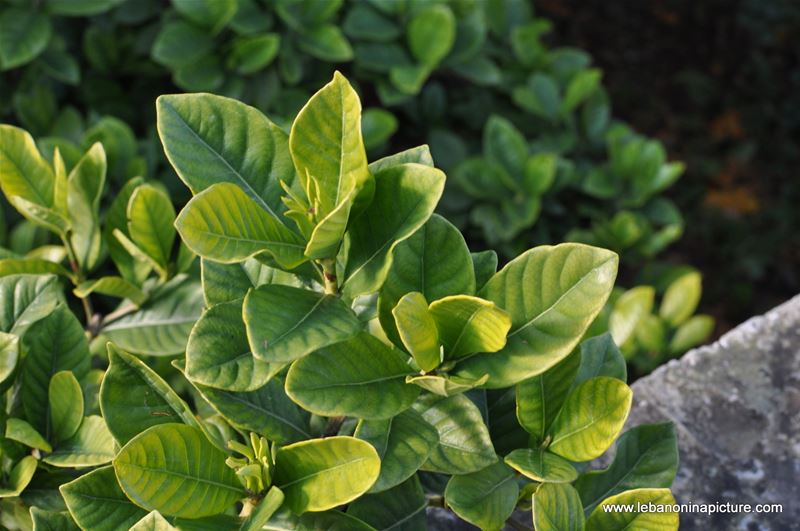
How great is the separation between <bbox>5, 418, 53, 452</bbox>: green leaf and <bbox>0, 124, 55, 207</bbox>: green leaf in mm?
368

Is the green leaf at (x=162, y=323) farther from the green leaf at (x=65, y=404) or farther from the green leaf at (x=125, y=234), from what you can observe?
the green leaf at (x=65, y=404)

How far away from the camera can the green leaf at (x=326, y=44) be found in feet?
7.20

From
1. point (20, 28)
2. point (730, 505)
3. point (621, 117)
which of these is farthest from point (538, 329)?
point (621, 117)

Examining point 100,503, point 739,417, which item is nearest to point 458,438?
point 100,503

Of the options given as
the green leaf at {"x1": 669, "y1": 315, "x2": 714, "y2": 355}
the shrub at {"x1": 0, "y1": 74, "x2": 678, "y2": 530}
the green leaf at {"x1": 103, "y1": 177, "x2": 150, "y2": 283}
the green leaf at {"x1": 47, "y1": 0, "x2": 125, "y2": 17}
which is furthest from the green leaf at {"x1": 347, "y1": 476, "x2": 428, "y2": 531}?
the green leaf at {"x1": 47, "y1": 0, "x2": 125, "y2": 17}

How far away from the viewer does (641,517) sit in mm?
981

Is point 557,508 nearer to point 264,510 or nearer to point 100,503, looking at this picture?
point 264,510

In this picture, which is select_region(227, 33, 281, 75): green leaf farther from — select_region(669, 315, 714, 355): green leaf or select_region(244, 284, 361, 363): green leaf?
select_region(244, 284, 361, 363): green leaf

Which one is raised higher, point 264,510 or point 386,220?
point 386,220

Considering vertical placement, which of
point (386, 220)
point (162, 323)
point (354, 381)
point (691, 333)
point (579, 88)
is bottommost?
point (691, 333)

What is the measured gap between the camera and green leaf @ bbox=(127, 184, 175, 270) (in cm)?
130

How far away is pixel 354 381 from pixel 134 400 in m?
0.24

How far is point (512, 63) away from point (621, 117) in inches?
Result: 69.8

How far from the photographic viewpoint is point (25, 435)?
109 centimetres
